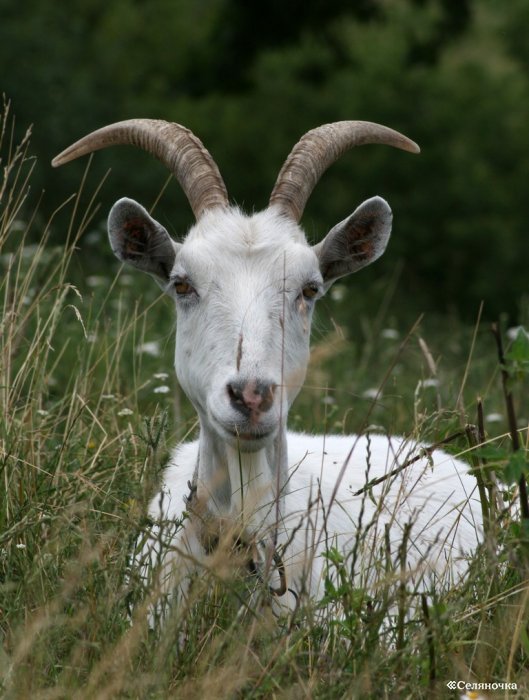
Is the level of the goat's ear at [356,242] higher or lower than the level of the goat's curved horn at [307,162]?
lower

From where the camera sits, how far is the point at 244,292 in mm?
4898

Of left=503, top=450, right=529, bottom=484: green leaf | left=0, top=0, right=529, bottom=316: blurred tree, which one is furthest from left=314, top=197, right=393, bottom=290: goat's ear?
left=0, top=0, right=529, bottom=316: blurred tree

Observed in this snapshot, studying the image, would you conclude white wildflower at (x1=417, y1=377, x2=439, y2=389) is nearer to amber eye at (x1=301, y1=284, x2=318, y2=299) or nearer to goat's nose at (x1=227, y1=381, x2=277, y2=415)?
amber eye at (x1=301, y1=284, x2=318, y2=299)

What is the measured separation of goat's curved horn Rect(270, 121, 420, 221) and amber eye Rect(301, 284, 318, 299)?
34 centimetres

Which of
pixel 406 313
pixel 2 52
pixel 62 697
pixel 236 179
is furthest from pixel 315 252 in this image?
pixel 236 179

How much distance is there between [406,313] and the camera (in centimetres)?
1576

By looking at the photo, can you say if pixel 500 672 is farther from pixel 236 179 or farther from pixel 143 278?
pixel 236 179

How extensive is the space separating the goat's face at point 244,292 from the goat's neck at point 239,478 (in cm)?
13

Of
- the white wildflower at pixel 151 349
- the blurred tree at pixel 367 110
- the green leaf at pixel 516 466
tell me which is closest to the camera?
the green leaf at pixel 516 466

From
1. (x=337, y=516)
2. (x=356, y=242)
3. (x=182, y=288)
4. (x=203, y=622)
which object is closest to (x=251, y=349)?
(x=182, y=288)

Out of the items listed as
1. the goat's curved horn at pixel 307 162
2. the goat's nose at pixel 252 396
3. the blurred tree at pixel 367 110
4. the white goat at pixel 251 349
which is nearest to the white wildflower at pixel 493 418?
the white goat at pixel 251 349

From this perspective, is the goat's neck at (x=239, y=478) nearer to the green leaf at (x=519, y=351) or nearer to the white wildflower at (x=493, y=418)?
the green leaf at (x=519, y=351)

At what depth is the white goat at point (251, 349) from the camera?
14.9ft

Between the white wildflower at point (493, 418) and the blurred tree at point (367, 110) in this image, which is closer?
the white wildflower at point (493, 418)
